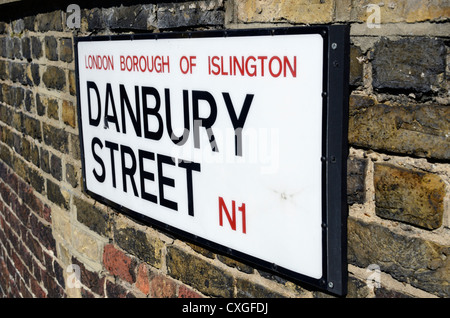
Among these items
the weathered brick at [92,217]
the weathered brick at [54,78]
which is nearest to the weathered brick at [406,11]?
the weathered brick at [92,217]

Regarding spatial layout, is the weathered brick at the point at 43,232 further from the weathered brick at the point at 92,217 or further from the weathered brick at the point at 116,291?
the weathered brick at the point at 116,291

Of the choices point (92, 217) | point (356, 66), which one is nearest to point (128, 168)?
point (92, 217)

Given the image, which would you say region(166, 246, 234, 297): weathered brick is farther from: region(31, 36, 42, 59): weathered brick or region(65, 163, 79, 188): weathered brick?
region(31, 36, 42, 59): weathered brick

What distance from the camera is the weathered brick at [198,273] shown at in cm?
148

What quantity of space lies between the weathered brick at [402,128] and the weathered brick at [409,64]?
0.14 feet

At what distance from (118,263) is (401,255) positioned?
45.8 inches

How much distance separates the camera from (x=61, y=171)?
2.24m

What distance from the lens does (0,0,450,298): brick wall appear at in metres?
0.98

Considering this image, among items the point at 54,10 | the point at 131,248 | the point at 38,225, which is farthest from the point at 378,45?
the point at 38,225

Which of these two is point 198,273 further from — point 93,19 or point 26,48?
point 26,48

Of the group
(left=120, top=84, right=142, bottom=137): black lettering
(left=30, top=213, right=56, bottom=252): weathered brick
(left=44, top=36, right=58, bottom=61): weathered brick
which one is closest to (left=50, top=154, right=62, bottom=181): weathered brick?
(left=30, top=213, right=56, bottom=252): weathered brick

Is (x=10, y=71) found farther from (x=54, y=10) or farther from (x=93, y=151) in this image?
(x=93, y=151)

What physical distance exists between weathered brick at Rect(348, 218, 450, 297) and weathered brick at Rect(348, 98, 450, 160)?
17cm

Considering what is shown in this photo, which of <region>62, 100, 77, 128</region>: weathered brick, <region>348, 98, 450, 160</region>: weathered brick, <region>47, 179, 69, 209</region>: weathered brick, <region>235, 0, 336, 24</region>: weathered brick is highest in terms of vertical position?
<region>235, 0, 336, 24</region>: weathered brick
